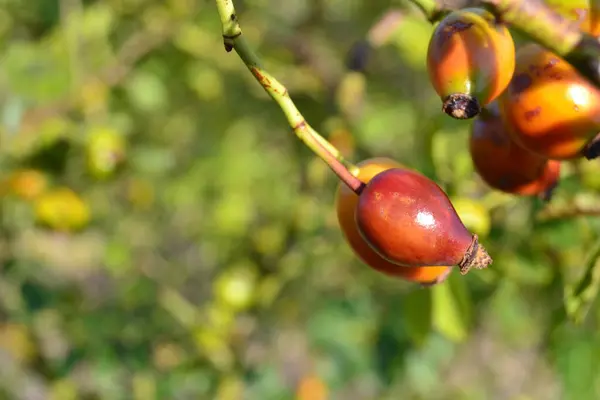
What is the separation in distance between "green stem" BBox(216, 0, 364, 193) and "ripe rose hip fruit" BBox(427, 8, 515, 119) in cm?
12

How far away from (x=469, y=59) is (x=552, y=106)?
4.6 inches

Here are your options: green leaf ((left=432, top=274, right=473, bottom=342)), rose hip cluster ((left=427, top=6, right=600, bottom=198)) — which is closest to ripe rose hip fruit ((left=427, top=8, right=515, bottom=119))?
rose hip cluster ((left=427, top=6, right=600, bottom=198))

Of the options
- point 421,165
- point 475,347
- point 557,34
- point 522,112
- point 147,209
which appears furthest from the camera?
point 475,347

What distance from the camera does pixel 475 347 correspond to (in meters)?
4.27

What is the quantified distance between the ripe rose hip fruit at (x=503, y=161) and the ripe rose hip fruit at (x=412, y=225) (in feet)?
0.65

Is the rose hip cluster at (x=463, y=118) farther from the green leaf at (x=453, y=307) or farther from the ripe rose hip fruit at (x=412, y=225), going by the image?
the green leaf at (x=453, y=307)

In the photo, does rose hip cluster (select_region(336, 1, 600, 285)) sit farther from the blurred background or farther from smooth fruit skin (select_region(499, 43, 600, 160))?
the blurred background

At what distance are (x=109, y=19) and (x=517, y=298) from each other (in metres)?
1.56

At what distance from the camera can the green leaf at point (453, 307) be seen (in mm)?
1371

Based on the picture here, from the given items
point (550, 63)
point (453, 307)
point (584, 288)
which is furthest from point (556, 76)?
point (453, 307)

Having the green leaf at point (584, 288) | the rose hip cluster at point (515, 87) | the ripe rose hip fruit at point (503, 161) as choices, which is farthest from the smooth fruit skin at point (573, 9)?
the green leaf at point (584, 288)

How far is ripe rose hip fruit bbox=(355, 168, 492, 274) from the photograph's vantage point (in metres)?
0.70

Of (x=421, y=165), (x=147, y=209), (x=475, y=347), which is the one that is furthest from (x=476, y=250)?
(x=475, y=347)

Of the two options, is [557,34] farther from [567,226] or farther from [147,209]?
[147,209]
